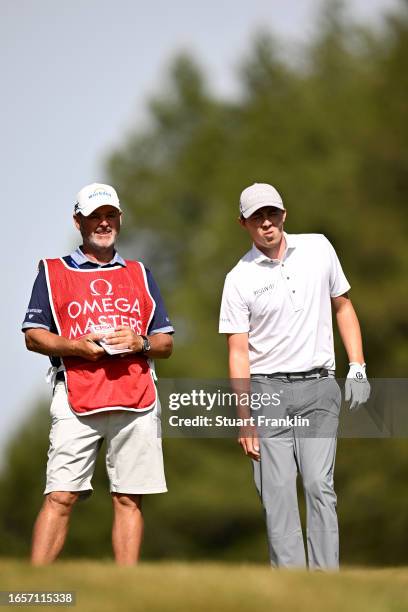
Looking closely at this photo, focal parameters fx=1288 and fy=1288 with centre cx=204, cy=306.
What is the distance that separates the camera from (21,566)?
6.09 m

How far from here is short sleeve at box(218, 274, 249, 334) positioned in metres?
7.48

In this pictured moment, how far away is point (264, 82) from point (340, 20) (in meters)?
4.83

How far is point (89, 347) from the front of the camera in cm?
706

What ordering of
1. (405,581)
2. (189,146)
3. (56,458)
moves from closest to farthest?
1. (405,581)
2. (56,458)
3. (189,146)

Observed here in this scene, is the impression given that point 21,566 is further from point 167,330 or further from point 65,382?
point 167,330

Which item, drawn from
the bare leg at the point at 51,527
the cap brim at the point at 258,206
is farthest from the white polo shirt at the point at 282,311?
the bare leg at the point at 51,527

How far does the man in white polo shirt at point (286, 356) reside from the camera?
7.31 m

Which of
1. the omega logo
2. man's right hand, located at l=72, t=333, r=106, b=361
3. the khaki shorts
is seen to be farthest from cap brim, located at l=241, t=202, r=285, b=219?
the khaki shorts

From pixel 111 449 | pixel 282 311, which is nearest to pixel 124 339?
pixel 111 449

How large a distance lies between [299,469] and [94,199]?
6.40 ft

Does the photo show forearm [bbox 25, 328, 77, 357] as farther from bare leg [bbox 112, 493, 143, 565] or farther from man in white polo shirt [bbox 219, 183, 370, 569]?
man in white polo shirt [bbox 219, 183, 370, 569]

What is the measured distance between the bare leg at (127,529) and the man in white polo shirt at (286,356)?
75 cm

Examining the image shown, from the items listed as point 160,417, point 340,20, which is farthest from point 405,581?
point 340,20

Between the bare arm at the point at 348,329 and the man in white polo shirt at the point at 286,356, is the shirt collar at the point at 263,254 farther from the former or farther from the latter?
the bare arm at the point at 348,329
